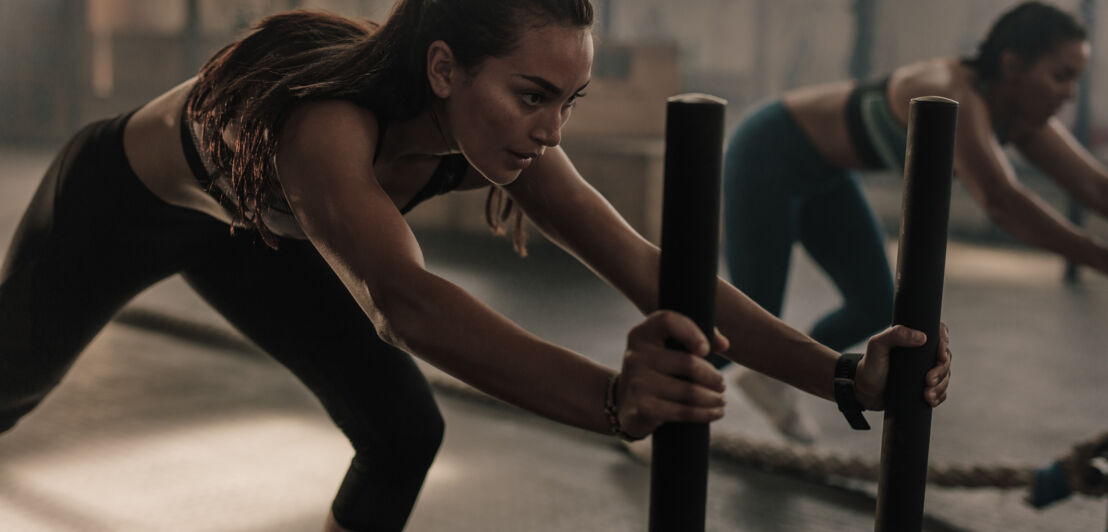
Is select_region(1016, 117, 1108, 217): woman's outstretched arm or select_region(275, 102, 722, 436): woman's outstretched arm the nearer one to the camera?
select_region(275, 102, 722, 436): woman's outstretched arm

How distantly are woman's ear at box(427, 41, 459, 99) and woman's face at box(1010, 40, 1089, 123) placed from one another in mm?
1460

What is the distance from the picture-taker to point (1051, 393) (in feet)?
10.3

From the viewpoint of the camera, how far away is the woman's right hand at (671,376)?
753 mm

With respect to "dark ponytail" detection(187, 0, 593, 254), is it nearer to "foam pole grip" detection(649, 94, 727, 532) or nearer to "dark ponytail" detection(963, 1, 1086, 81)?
"foam pole grip" detection(649, 94, 727, 532)

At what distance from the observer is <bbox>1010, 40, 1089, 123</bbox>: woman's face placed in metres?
2.08

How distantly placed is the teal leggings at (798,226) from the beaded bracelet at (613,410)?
147 cm

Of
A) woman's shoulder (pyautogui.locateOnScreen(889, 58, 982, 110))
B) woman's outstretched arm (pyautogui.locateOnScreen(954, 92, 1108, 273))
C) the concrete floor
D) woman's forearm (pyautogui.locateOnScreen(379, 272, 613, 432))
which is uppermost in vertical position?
woman's shoulder (pyautogui.locateOnScreen(889, 58, 982, 110))

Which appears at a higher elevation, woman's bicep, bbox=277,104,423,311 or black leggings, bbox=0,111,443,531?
woman's bicep, bbox=277,104,423,311

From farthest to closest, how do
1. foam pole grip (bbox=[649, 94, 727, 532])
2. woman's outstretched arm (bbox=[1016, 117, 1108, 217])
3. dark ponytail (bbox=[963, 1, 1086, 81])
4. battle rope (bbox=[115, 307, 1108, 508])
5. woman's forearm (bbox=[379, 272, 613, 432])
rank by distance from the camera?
1. woman's outstretched arm (bbox=[1016, 117, 1108, 217])
2. dark ponytail (bbox=[963, 1, 1086, 81])
3. battle rope (bbox=[115, 307, 1108, 508])
4. woman's forearm (bbox=[379, 272, 613, 432])
5. foam pole grip (bbox=[649, 94, 727, 532])

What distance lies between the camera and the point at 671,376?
764mm

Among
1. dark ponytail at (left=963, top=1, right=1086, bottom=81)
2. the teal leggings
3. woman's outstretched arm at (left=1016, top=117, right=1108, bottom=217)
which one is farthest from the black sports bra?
woman's outstretched arm at (left=1016, top=117, right=1108, bottom=217)

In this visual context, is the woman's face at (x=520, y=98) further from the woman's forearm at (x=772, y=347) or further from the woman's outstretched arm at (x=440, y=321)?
the woman's forearm at (x=772, y=347)

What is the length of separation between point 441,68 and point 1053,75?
1.50 m

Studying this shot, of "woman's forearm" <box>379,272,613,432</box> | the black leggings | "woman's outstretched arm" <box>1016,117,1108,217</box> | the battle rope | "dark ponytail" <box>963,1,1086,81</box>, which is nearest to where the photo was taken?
"woman's forearm" <box>379,272,613,432</box>
